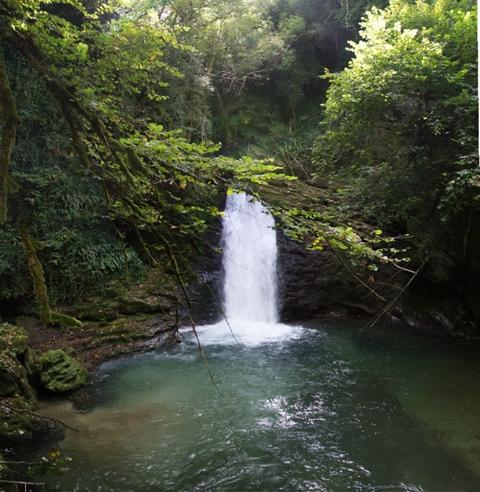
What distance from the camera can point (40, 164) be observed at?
9039mm

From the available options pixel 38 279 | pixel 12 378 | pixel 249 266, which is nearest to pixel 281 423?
pixel 12 378

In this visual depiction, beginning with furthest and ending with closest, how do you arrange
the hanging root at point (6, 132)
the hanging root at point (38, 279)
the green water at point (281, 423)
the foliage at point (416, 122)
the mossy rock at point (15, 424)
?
1. the foliage at point (416, 122)
2. the mossy rock at point (15, 424)
3. the green water at point (281, 423)
4. the hanging root at point (38, 279)
5. the hanging root at point (6, 132)

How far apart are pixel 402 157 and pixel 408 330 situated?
4463mm

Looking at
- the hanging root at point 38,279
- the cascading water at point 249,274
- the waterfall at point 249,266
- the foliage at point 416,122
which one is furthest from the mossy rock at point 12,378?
the foliage at point 416,122

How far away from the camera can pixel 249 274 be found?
11711 mm

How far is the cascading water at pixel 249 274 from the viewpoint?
36.0ft

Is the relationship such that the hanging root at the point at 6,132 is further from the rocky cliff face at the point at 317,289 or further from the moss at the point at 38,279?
the rocky cliff face at the point at 317,289

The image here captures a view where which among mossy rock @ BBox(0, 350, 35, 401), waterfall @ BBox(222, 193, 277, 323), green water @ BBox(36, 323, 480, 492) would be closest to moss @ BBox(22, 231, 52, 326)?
green water @ BBox(36, 323, 480, 492)

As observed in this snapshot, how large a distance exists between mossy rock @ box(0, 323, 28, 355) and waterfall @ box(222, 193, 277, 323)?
18.0 ft

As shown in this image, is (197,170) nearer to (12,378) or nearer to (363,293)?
(12,378)

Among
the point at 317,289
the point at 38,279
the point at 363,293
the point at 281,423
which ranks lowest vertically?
the point at 281,423

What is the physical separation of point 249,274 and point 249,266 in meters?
0.24

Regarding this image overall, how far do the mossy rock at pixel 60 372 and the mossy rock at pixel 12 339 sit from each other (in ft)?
1.61

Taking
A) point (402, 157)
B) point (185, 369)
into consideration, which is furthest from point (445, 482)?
point (402, 157)
